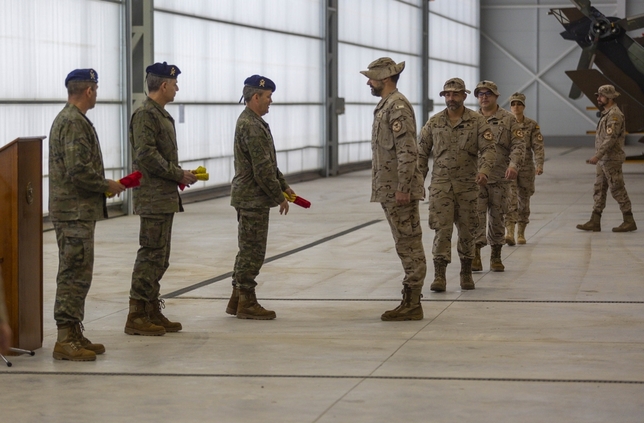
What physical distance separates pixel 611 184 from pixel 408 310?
6.72 meters

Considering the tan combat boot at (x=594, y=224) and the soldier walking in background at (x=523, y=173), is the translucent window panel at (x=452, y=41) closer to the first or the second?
the tan combat boot at (x=594, y=224)

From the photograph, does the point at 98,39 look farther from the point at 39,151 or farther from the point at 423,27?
the point at 423,27

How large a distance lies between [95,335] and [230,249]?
17.1 feet

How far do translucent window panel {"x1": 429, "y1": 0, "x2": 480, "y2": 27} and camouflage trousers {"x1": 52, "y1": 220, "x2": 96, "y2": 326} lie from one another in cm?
3116

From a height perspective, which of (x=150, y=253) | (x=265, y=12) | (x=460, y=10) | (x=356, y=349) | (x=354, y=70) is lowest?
(x=356, y=349)

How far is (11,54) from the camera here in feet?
47.4

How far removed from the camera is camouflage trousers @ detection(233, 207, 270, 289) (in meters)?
7.77

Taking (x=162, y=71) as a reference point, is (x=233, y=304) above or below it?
below

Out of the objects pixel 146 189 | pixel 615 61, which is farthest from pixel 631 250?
pixel 615 61

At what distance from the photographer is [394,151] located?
7.73 meters

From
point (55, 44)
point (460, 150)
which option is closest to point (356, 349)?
point (460, 150)

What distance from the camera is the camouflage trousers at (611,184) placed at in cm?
1357

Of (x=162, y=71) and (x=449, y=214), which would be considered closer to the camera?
(x=162, y=71)

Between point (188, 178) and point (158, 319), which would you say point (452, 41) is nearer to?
point (158, 319)
